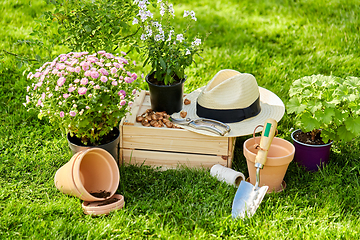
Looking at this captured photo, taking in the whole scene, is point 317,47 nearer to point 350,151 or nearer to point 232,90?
point 350,151

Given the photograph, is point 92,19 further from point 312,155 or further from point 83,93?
point 312,155

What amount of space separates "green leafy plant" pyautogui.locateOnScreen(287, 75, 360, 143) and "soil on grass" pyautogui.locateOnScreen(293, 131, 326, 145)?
0.10m

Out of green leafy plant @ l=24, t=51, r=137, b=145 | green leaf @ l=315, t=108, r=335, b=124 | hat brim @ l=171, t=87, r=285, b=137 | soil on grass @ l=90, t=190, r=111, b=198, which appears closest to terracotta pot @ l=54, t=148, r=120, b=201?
soil on grass @ l=90, t=190, r=111, b=198

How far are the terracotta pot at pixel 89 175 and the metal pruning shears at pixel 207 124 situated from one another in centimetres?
62

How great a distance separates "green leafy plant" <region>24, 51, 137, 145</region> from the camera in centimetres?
233

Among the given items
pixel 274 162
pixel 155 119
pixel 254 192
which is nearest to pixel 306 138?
pixel 274 162

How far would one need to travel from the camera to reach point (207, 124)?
2.73 meters

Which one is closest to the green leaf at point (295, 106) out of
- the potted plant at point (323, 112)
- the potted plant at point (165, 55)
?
the potted plant at point (323, 112)

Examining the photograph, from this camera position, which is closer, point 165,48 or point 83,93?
point 83,93

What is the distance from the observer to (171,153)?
9.16 ft

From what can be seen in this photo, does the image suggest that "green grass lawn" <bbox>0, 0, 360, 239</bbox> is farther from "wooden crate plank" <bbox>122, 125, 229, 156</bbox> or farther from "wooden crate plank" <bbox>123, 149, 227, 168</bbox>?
"wooden crate plank" <bbox>122, 125, 229, 156</bbox>

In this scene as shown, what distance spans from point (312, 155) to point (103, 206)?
1519 millimetres

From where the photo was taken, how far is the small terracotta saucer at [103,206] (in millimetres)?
2275

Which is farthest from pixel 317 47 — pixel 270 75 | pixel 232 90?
pixel 232 90
